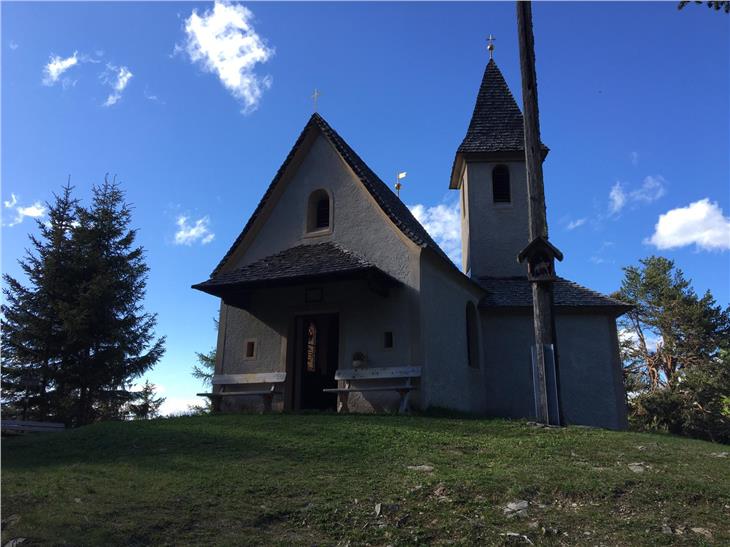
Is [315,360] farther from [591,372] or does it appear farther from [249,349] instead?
[591,372]

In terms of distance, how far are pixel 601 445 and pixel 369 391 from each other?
18.0ft

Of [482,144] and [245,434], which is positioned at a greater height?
[482,144]

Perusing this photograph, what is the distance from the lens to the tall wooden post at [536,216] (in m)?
12.7

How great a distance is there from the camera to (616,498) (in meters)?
6.98

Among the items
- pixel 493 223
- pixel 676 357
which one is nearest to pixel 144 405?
pixel 493 223

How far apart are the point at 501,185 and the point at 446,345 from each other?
837cm

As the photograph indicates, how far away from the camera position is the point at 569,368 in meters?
17.8

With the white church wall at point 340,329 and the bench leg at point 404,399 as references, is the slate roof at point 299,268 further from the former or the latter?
the bench leg at point 404,399

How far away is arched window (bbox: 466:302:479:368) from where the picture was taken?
17.6 metres

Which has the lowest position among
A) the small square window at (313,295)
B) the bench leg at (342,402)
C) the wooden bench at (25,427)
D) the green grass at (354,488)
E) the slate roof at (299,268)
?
the green grass at (354,488)

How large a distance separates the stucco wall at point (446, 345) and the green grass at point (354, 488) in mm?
3435

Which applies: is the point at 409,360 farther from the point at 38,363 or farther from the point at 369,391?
the point at 38,363

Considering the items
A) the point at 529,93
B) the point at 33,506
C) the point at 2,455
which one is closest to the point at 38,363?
the point at 2,455

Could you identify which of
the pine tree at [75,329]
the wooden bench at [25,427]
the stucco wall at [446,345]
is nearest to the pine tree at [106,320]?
the pine tree at [75,329]
